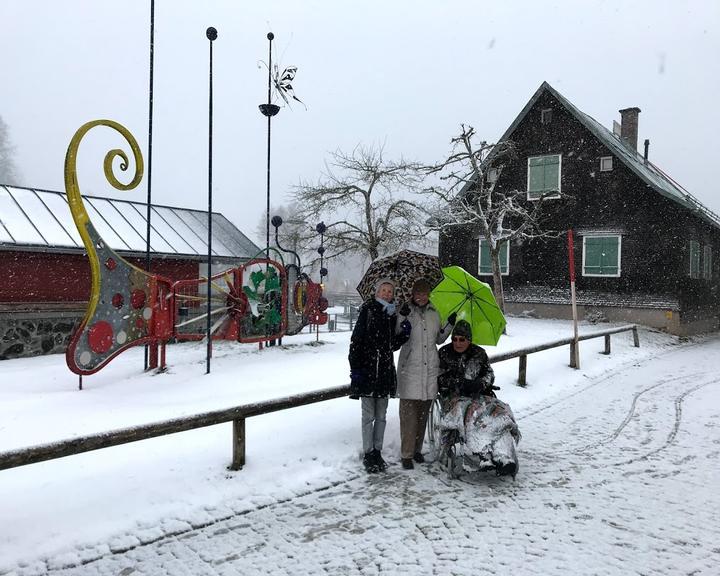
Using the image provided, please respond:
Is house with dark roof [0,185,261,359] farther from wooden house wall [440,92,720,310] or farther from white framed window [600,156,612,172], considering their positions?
white framed window [600,156,612,172]

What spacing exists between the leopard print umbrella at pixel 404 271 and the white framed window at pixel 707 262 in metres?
21.5

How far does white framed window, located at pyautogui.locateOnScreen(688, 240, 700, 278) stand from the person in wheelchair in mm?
18773

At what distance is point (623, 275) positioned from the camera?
63.1ft

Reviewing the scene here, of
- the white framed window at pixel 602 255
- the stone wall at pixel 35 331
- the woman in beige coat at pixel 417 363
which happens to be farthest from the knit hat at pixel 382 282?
the white framed window at pixel 602 255

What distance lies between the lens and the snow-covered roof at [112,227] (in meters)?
11.8

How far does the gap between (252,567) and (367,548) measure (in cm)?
80

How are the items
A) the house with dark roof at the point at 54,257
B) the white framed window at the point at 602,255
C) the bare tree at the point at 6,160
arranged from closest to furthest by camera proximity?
the house with dark roof at the point at 54,257 → the white framed window at the point at 602,255 → the bare tree at the point at 6,160

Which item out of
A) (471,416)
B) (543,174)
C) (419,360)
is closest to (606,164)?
(543,174)

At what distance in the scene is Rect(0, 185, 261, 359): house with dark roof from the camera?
11383 millimetres

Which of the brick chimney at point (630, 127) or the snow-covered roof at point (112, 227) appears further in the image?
the brick chimney at point (630, 127)

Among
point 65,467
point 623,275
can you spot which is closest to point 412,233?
point 623,275

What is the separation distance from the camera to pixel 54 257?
479 inches

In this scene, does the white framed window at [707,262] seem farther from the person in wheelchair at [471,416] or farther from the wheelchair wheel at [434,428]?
the person in wheelchair at [471,416]

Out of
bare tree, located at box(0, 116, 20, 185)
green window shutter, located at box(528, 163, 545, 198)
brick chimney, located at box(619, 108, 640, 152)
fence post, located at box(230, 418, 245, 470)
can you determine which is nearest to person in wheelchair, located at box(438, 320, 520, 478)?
fence post, located at box(230, 418, 245, 470)
